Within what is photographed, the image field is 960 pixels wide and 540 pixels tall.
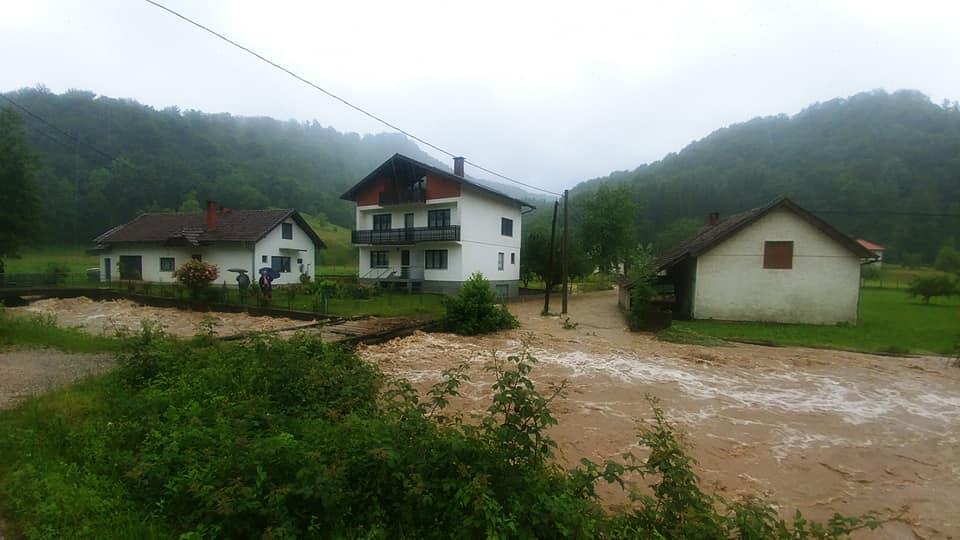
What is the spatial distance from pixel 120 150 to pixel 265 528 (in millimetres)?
50756

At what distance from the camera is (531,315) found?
22094mm

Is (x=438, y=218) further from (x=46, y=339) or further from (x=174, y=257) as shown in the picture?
(x=46, y=339)

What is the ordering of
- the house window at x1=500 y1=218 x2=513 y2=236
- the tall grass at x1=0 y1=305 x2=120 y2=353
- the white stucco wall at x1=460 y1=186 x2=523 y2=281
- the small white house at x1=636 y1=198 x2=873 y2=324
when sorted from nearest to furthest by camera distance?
the tall grass at x1=0 y1=305 x2=120 y2=353
the small white house at x1=636 y1=198 x2=873 y2=324
the white stucco wall at x1=460 y1=186 x2=523 y2=281
the house window at x1=500 y1=218 x2=513 y2=236

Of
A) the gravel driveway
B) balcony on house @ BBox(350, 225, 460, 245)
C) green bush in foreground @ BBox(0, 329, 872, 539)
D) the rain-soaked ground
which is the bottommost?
the rain-soaked ground

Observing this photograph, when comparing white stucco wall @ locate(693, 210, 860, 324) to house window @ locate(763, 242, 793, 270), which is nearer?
white stucco wall @ locate(693, 210, 860, 324)

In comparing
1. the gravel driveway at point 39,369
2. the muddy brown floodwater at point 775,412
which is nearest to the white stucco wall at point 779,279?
the muddy brown floodwater at point 775,412

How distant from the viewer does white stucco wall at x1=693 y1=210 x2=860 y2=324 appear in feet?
59.0

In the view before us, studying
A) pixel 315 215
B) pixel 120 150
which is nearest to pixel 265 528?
pixel 120 150

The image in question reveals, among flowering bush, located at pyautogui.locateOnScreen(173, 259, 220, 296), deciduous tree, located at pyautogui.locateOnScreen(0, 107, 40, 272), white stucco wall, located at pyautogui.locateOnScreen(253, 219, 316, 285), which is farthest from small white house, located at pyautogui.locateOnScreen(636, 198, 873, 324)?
deciduous tree, located at pyautogui.locateOnScreen(0, 107, 40, 272)

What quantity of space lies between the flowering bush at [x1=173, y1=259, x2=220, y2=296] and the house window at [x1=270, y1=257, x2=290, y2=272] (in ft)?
34.9

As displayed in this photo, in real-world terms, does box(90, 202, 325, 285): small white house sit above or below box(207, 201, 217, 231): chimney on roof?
below

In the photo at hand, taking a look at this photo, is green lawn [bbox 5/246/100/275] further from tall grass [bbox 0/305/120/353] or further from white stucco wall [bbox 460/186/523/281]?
white stucco wall [bbox 460/186/523/281]

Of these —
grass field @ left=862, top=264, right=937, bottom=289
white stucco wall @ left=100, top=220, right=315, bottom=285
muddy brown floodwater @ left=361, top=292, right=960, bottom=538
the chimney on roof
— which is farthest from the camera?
grass field @ left=862, top=264, right=937, bottom=289

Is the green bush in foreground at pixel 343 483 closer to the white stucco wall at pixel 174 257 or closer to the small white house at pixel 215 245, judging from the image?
the small white house at pixel 215 245
